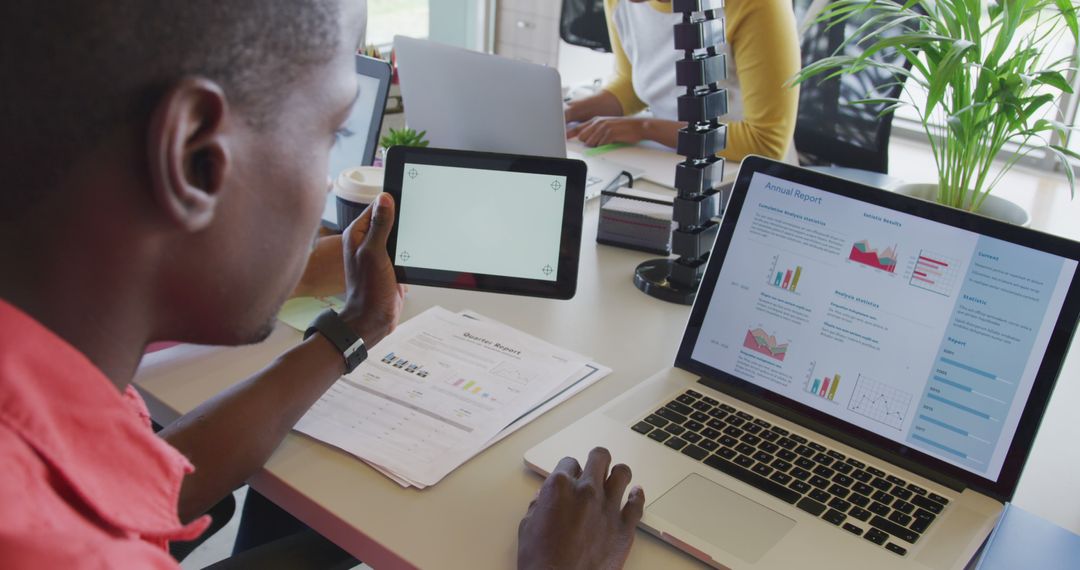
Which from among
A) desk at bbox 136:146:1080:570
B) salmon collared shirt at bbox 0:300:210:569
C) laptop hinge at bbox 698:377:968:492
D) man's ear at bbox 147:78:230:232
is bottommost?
desk at bbox 136:146:1080:570

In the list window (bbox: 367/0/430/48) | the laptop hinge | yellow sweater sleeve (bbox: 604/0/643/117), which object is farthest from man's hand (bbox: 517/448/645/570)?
window (bbox: 367/0/430/48)

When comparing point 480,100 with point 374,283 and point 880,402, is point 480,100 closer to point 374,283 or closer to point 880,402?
point 374,283

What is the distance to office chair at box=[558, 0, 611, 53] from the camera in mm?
3188

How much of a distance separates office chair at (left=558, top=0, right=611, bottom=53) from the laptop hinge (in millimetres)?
2297

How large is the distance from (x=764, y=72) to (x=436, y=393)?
129 cm

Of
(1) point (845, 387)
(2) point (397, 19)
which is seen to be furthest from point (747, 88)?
(2) point (397, 19)

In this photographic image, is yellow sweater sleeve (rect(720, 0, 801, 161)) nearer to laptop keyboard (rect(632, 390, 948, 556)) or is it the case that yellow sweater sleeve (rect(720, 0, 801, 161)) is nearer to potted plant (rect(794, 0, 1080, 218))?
potted plant (rect(794, 0, 1080, 218))

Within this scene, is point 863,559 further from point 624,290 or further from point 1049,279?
point 624,290

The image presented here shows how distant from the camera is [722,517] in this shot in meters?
0.88

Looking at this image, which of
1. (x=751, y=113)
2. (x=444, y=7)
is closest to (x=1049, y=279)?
(x=751, y=113)

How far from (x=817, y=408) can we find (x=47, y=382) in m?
0.77

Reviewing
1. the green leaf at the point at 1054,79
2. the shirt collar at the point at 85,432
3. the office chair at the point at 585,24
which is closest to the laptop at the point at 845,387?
the shirt collar at the point at 85,432

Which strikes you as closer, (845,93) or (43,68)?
(43,68)

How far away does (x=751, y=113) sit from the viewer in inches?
82.0
